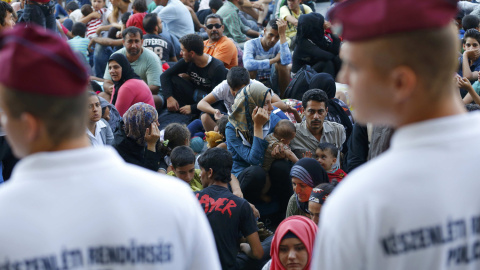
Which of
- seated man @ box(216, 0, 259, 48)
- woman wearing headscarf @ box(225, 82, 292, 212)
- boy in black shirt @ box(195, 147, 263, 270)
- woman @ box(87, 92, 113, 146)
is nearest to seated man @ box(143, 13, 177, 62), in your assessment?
seated man @ box(216, 0, 259, 48)

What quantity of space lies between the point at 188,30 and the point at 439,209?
337 inches

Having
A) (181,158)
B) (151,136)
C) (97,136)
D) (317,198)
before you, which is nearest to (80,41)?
(97,136)

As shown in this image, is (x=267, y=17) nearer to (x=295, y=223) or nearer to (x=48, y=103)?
(x=295, y=223)

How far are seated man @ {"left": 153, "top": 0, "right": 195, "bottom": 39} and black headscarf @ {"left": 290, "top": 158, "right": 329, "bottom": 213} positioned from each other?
516cm

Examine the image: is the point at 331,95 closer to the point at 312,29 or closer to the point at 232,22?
the point at 312,29

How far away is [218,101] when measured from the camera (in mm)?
6891

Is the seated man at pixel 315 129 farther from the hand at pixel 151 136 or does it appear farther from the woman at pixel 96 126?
the woman at pixel 96 126

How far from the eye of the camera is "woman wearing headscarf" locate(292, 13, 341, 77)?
758 centimetres

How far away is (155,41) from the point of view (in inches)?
330

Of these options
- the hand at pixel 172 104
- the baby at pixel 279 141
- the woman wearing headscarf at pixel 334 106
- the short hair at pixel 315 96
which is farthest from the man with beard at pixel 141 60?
the baby at pixel 279 141

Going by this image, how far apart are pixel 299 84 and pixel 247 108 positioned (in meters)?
1.67

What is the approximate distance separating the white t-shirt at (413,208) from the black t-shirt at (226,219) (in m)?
3.03

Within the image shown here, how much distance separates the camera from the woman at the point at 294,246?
12.5 feet

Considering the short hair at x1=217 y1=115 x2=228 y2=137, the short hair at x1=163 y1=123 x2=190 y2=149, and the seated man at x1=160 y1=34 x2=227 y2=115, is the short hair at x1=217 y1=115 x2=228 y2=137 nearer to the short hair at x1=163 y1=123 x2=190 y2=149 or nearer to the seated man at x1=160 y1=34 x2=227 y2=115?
the short hair at x1=163 y1=123 x2=190 y2=149
